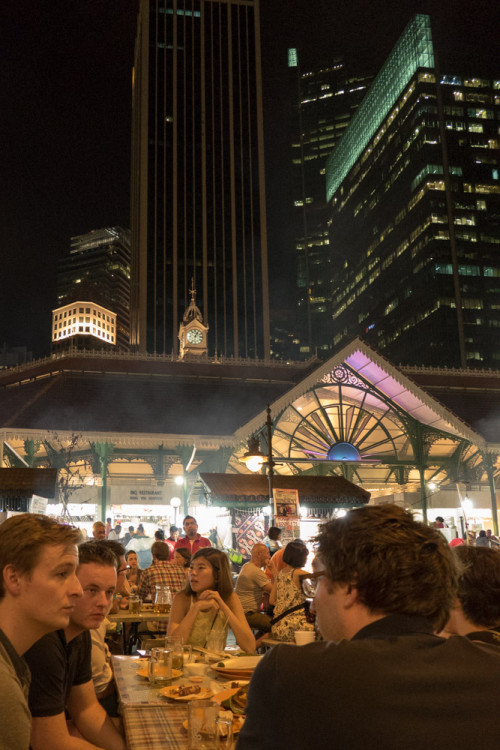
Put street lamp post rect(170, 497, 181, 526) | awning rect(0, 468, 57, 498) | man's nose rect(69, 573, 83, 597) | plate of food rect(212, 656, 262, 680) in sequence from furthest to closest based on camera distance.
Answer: street lamp post rect(170, 497, 181, 526) < awning rect(0, 468, 57, 498) < plate of food rect(212, 656, 262, 680) < man's nose rect(69, 573, 83, 597)

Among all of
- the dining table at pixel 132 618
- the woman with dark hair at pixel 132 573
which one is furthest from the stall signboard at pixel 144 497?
the dining table at pixel 132 618

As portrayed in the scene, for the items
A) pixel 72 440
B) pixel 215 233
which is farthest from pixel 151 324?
pixel 72 440

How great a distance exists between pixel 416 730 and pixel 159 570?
7310 mm

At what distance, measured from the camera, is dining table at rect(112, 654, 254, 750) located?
98.5 inches

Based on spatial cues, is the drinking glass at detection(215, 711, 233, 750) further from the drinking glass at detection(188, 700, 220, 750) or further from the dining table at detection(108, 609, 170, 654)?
the dining table at detection(108, 609, 170, 654)

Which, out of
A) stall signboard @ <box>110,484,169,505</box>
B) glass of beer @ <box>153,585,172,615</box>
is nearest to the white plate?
glass of beer @ <box>153,585,172,615</box>

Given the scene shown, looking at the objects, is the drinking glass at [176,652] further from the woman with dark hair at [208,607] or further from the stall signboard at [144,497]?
the stall signboard at [144,497]

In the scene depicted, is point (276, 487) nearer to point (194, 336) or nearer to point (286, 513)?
point (286, 513)

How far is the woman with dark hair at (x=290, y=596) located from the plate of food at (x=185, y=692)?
1.97 m

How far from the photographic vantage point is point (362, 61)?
16650cm

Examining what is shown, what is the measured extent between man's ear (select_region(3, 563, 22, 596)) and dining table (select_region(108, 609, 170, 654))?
4.59 meters

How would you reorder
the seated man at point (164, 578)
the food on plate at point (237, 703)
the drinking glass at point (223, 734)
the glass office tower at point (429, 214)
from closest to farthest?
the drinking glass at point (223, 734)
the food on plate at point (237, 703)
the seated man at point (164, 578)
the glass office tower at point (429, 214)

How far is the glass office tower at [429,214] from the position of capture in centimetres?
8961

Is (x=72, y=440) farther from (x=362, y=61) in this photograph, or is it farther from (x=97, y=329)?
(x=362, y=61)
